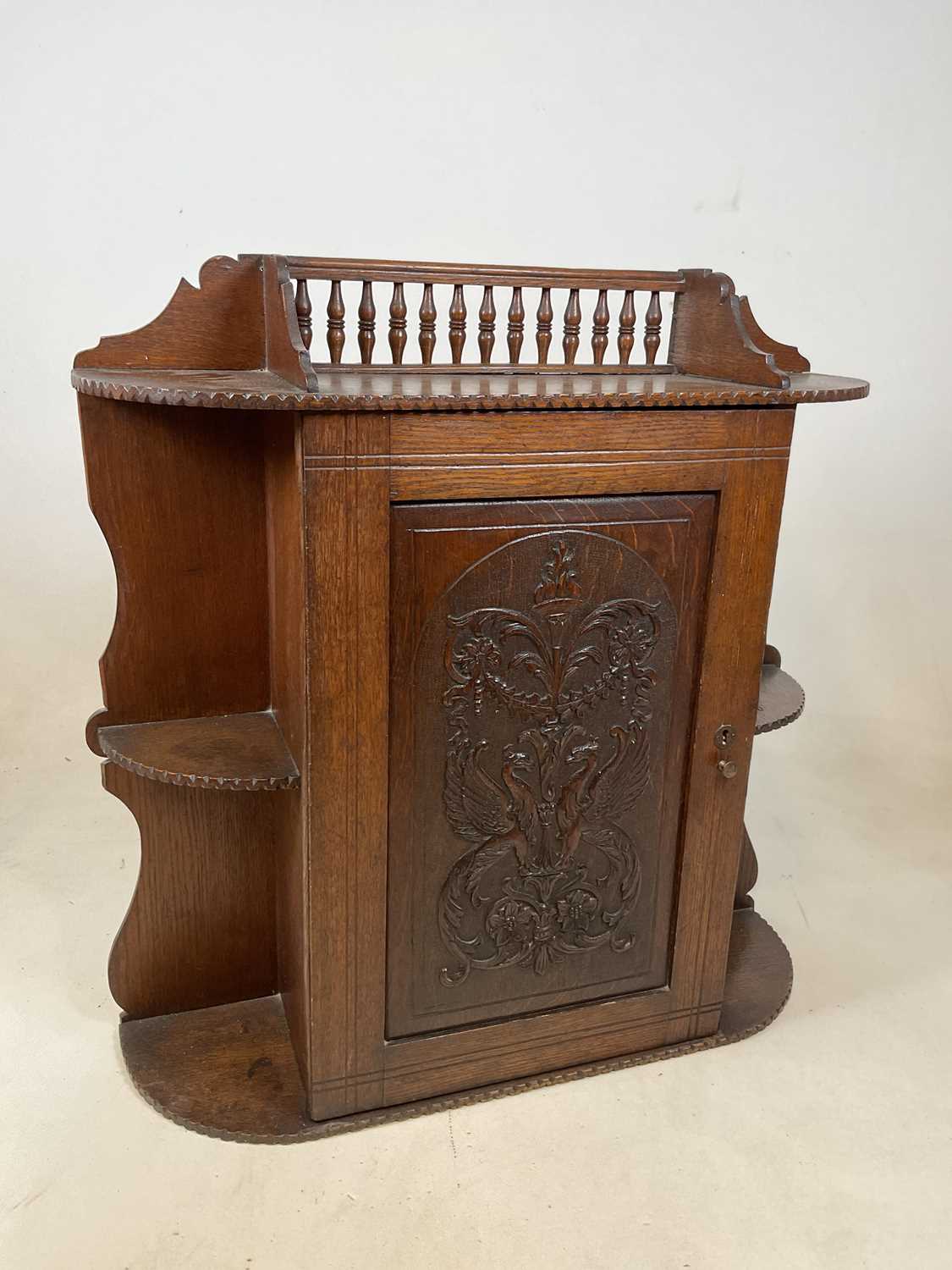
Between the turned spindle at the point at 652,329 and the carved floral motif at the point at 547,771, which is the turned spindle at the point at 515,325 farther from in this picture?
the carved floral motif at the point at 547,771

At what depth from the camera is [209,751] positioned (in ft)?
6.55

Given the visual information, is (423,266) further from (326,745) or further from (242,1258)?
(242,1258)

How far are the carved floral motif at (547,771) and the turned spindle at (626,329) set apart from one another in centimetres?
52

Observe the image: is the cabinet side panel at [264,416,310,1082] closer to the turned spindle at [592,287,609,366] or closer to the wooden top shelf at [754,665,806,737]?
the turned spindle at [592,287,609,366]

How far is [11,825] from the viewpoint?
2.89m

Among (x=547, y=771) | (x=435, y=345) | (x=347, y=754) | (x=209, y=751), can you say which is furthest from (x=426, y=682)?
(x=435, y=345)

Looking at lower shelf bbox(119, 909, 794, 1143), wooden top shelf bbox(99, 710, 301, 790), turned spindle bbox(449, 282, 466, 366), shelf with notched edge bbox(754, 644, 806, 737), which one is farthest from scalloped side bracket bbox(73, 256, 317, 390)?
lower shelf bbox(119, 909, 794, 1143)

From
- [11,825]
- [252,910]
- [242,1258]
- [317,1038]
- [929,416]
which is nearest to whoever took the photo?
[242,1258]

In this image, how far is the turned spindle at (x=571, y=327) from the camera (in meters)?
2.08

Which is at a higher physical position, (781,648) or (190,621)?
(190,621)

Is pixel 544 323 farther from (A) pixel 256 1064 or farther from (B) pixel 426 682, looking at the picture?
(A) pixel 256 1064

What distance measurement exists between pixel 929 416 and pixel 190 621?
7.32ft

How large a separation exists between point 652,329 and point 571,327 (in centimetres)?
16

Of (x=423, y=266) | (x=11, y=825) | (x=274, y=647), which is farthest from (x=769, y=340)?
(x=11, y=825)
